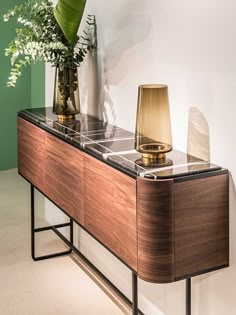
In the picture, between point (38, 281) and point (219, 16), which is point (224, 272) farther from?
point (38, 281)

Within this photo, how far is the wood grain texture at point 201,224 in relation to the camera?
79.0 inches

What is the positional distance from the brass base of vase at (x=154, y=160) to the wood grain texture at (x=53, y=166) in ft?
1.36

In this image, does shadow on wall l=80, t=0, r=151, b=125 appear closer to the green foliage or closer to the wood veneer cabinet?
the green foliage

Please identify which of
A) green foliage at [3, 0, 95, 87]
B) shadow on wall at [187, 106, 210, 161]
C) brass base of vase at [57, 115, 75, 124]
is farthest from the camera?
brass base of vase at [57, 115, 75, 124]

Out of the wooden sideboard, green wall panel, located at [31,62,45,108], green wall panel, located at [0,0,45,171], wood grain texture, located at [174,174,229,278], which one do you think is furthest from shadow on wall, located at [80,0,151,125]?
green wall panel, located at [0,0,45,171]

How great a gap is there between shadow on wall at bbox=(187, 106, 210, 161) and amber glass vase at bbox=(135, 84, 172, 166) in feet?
0.46

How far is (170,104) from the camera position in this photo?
2393 millimetres

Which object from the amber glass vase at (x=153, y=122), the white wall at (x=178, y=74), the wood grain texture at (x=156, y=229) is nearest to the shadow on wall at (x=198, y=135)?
the white wall at (x=178, y=74)

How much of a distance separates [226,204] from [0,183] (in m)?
3.20

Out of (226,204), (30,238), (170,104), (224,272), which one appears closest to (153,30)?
(170,104)

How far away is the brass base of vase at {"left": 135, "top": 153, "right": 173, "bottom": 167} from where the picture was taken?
7.01ft

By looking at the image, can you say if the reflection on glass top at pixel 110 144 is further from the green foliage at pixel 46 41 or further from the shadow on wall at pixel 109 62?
the green foliage at pixel 46 41

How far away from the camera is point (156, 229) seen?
1985mm

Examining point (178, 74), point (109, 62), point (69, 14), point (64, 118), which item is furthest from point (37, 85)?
point (178, 74)
